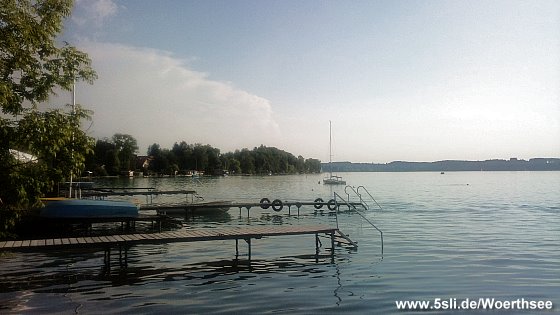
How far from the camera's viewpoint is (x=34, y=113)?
781cm

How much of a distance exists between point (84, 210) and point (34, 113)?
53.5 feet

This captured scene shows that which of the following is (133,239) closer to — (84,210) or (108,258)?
(108,258)

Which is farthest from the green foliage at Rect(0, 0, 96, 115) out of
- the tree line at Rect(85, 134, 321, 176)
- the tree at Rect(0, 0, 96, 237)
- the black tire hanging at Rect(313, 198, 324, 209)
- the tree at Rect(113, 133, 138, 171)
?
the tree at Rect(113, 133, 138, 171)

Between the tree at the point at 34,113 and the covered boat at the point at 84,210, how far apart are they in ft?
48.3

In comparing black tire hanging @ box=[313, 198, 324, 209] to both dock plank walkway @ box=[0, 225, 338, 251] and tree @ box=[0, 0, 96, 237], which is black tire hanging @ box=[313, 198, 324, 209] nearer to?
dock plank walkway @ box=[0, 225, 338, 251]

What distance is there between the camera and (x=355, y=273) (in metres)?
14.9

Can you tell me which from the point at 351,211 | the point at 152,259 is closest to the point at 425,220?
the point at 351,211

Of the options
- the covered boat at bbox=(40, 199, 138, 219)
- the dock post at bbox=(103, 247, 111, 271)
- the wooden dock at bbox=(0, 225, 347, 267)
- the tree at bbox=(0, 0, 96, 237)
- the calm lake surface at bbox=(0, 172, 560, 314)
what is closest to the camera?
the tree at bbox=(0, 0, 96, 237)

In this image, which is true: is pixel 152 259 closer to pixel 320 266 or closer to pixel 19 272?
pixel 19 272

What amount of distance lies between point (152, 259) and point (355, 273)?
7126 millimetres

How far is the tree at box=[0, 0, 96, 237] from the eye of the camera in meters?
7.54

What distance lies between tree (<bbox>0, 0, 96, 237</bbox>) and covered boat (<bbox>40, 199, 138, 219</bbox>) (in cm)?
1473

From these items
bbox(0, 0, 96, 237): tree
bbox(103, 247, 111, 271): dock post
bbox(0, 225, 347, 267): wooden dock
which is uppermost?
bbox(0, 0, 96, 237): tree

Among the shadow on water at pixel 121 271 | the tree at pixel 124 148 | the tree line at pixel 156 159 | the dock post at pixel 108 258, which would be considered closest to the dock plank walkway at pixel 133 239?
the dock post at pixel 108 258
